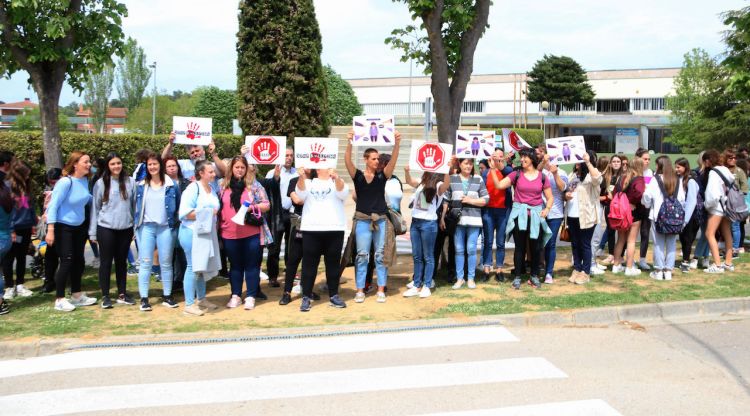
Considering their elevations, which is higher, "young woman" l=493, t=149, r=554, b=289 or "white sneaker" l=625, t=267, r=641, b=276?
"young woman" l=493, t=149, r=554, b=289

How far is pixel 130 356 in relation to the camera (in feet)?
21.7

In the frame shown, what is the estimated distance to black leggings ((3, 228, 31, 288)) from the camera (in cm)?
888

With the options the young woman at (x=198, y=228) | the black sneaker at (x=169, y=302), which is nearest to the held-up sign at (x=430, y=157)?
the young woman at (x=198, y=228)

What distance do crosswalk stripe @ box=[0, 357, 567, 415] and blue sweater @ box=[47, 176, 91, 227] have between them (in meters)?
3.06

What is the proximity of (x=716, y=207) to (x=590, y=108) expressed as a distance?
68.8m

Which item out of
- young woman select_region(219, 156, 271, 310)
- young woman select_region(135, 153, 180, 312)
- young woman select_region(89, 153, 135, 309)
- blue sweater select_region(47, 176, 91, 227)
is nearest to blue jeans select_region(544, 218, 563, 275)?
young woman select_region(219, 156, 271, 310)

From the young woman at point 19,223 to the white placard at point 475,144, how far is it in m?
5.60

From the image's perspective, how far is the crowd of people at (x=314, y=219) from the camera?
8195mm

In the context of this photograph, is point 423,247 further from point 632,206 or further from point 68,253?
point 68,253

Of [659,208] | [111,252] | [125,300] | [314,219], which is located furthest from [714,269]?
[111,252]

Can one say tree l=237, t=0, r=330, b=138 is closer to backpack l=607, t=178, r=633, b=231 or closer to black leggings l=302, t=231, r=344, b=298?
backpack l=607, t=178, r=633, b=231

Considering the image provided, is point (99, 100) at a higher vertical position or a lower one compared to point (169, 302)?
higher

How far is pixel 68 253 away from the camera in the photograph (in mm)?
8234

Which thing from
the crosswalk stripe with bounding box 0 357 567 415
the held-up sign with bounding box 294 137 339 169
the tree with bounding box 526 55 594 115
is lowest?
the crosswalk stripe with bounding box 0 357 567 415
